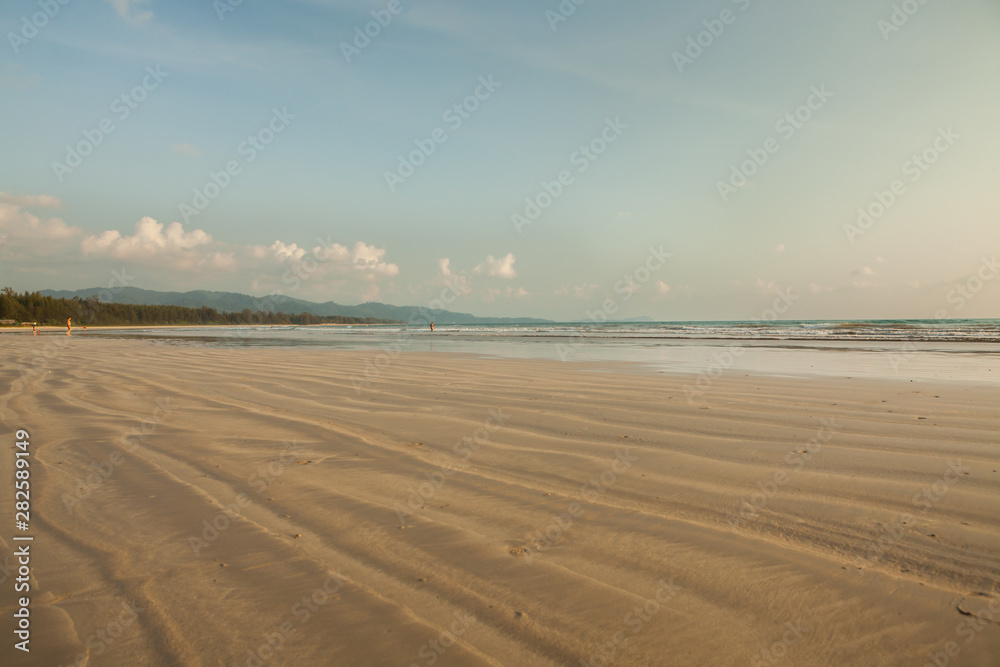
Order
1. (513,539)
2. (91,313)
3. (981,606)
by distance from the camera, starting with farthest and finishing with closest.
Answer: (91,313) → (513,539) → (981,606)

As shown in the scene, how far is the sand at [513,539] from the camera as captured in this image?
81.9 inches

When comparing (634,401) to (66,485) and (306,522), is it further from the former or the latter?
(66,485)

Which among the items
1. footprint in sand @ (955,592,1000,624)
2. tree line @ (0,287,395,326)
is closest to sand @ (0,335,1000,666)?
footprint in sand @ (955,592,1000,624)

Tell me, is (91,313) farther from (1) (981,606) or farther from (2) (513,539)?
(1) (981,606)

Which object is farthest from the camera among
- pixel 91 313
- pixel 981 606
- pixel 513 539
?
pixel 91 313

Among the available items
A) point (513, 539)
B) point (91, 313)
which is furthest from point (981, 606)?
point (91, 313)

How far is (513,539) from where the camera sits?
2.97 m

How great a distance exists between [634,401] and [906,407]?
368 cm

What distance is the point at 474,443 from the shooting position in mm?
5250

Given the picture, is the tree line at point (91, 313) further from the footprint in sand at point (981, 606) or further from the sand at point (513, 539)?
the footprint in sand at point (981, 606)

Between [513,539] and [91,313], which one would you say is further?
[91,313]

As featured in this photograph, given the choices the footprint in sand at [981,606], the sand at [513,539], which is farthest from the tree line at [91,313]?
the footprint in sand at [981,606]

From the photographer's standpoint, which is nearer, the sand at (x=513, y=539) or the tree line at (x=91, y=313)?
the sand at (x=513, y=539)

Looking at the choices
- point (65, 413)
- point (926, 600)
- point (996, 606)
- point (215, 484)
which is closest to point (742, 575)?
point (926, 600)
